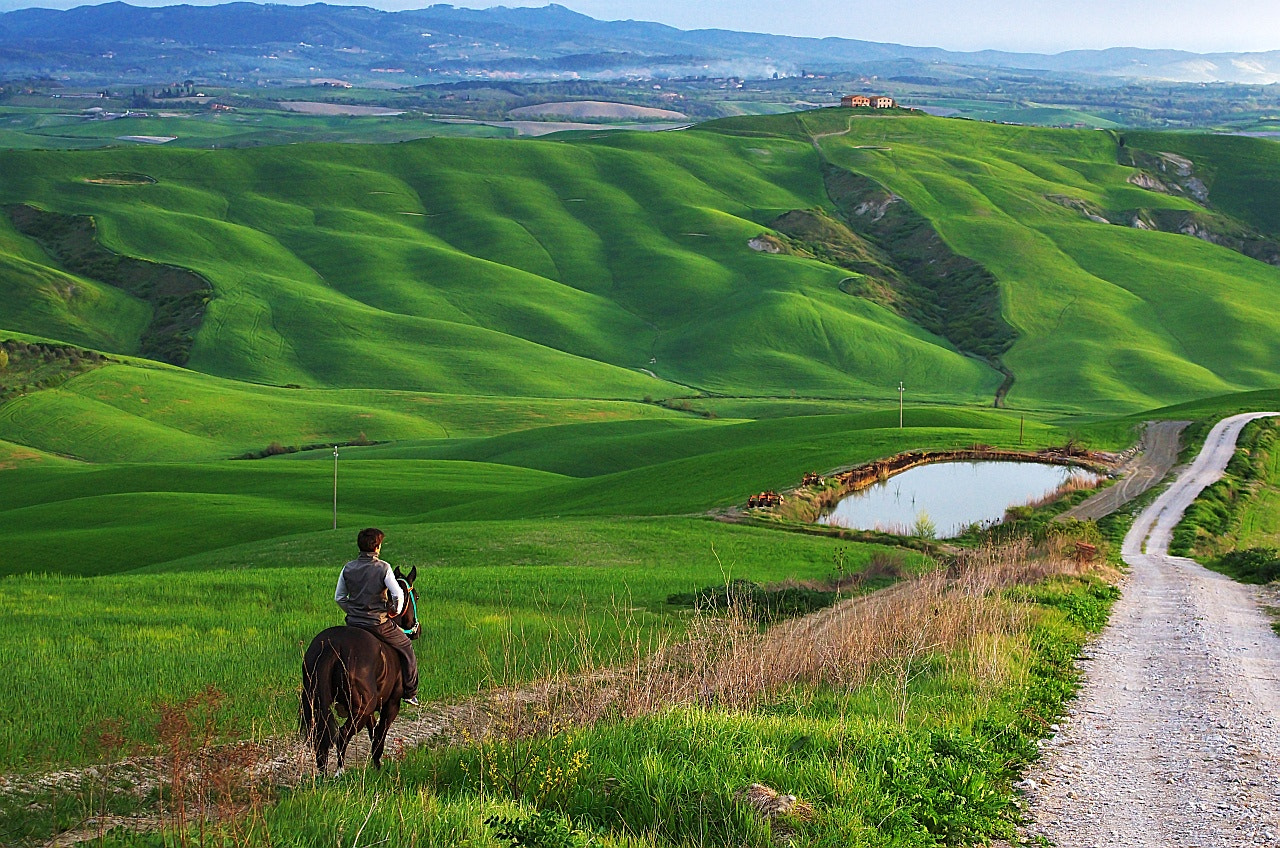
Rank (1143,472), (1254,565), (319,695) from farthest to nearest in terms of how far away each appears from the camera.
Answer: (1143,472), (1254,565), (319,695)

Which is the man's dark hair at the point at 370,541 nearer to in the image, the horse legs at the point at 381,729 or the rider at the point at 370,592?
the rider at the point at 370,592

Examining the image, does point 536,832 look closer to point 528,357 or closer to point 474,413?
point 474,413

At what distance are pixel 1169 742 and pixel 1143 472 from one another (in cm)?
5861

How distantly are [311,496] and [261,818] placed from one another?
55.0 metres

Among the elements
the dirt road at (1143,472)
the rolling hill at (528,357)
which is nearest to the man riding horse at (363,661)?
the rolling hill at (528,357)

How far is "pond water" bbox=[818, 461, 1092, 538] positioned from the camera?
55062 millimetres

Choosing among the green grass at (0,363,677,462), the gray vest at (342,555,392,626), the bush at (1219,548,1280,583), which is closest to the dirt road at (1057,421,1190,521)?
the bush at (1219,548,1280,583)

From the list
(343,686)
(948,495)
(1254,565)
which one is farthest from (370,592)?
(948,495)

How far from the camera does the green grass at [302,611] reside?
16125 millimetres

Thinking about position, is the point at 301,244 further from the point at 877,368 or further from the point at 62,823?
the point at 62,823

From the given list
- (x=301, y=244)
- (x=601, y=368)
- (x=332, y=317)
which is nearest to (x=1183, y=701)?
(x=601, y=368)

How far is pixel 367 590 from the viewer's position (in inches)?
478

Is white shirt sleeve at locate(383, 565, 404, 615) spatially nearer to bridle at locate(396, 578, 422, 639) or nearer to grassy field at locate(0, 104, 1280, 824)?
bridle at locate(396, 578, 422, 639)

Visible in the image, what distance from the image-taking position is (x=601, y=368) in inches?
5768
